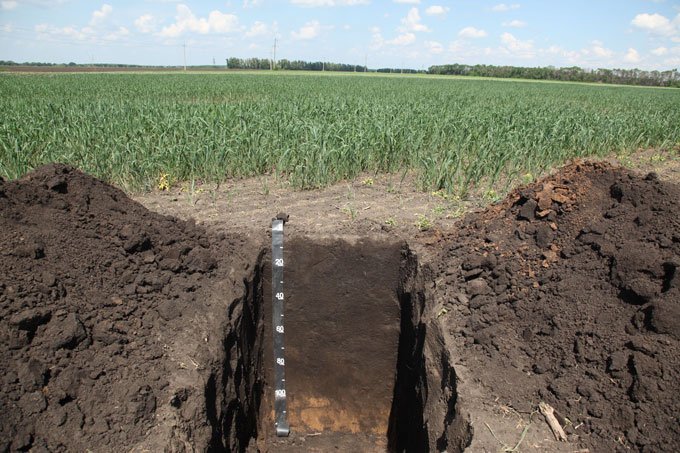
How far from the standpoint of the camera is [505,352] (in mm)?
2736

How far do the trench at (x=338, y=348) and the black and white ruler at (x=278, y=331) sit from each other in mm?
65

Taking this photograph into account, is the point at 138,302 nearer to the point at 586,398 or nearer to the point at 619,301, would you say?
the point at 586,398

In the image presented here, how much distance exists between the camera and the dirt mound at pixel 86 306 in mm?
2254

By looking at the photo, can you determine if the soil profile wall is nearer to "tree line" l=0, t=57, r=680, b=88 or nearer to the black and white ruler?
the black and white ruler

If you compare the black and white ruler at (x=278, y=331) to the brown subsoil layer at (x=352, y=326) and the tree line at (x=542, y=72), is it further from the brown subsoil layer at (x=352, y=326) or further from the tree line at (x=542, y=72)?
the tree line at (x=542, y=72)

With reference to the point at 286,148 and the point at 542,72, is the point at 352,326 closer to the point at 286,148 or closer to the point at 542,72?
the point at 286,148

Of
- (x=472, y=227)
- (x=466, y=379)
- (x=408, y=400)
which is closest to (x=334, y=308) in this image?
(x=408, y=400)

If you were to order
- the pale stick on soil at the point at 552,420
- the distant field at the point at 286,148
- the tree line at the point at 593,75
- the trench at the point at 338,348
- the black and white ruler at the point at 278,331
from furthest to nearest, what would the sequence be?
1. the tree line at the point at 593,75
2. the distant field at the point at 286,148
3. the black and white ruler at the point at 278,331
4. the trench at the point at 338,348
5. the pale stick on soil at the point at 552,420

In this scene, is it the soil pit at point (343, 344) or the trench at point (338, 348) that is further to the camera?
the soil pit at point (343, 344)

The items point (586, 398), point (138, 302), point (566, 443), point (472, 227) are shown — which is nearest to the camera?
point (566, 443)

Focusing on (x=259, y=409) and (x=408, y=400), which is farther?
(x=259, y=409)

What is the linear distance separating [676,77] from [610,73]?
705 cm

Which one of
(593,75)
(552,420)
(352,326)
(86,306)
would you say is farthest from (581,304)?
(593,75)

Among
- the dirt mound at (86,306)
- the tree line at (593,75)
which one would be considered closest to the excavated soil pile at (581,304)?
the dirt mound at (86,306)
